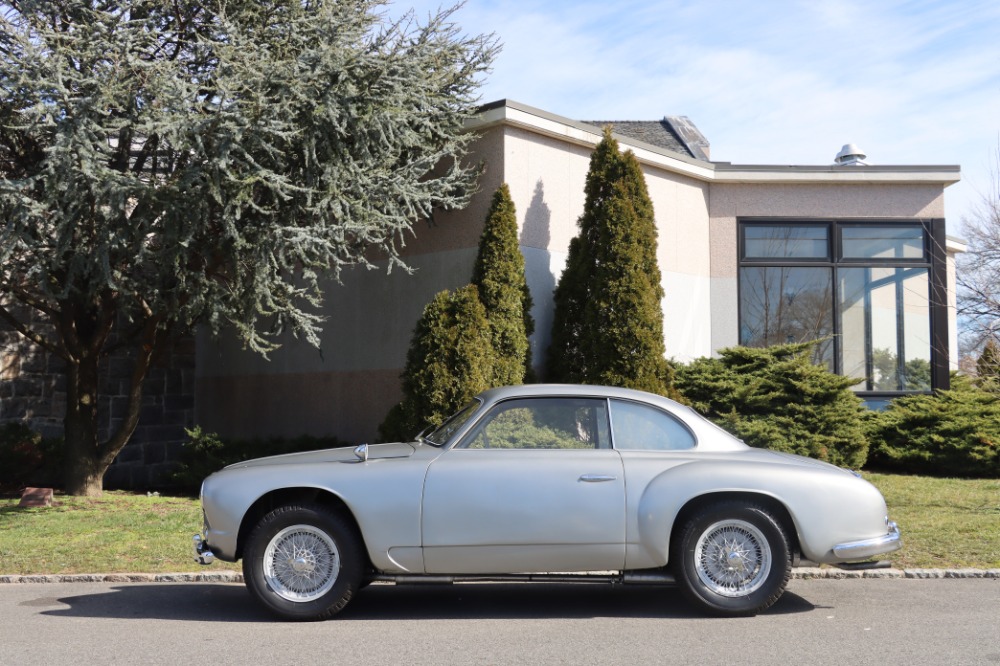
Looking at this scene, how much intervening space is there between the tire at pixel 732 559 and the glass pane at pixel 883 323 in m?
9.94

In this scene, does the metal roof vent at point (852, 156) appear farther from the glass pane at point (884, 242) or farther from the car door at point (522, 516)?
the car door at point (522, 516)

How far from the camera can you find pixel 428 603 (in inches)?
283

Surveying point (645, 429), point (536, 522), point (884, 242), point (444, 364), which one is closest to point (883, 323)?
point (884, 242)

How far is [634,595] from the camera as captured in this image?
7.45 metres

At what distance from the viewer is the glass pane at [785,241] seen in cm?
1559

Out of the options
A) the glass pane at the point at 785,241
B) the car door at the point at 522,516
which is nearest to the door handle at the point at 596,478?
the car door at the point at 522,516

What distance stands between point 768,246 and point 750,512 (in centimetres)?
986

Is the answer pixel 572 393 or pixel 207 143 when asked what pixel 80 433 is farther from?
pixel 572 393

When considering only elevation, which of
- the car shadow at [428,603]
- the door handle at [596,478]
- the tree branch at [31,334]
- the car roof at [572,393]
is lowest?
the car shadow at [428,603]

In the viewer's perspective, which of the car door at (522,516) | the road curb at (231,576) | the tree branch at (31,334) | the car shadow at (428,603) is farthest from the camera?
the tree branch at (31,334)

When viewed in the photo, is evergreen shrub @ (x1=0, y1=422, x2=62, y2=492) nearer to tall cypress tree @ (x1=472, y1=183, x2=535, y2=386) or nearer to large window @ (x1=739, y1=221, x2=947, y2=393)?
tall cypress tree @ (x1=472, y1=183, x2=535, y2=386)

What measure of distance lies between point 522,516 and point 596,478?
0.54 meters

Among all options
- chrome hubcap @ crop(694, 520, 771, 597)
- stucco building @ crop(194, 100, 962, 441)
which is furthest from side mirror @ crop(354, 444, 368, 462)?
stucco building @ crop(194, 100, 962, 441)

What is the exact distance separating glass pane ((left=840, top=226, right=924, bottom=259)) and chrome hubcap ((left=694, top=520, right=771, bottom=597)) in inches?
403
